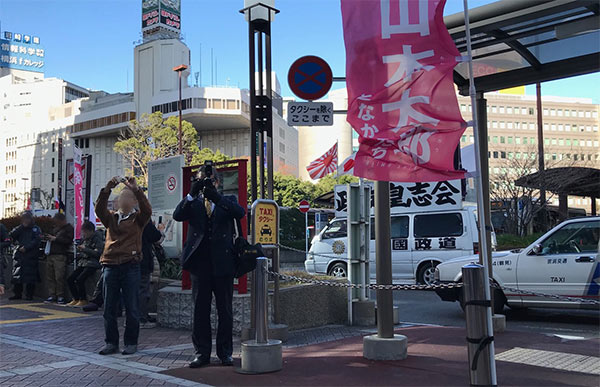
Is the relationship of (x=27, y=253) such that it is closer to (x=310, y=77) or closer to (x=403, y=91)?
(x=310, y=77)

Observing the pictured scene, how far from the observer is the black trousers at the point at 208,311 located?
18.6 ft

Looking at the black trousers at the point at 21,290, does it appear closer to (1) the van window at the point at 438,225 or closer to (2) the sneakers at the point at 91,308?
(2) the sneakers at the point at 91,308

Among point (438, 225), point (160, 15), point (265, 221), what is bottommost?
point (265, 221)

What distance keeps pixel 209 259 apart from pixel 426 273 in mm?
10406

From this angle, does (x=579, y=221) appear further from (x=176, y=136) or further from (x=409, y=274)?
(x=176, y=136)

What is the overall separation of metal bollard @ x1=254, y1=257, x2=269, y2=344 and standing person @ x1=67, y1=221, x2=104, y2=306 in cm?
606

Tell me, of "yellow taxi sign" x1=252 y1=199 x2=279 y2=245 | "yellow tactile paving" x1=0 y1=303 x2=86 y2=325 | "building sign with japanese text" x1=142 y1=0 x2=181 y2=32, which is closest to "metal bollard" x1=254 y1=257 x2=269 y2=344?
"yellow taxi sign" x1=252 y1=199 x2=279 y2=245

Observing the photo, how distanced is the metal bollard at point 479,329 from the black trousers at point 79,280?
28.0 feet

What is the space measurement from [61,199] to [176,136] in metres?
31.2

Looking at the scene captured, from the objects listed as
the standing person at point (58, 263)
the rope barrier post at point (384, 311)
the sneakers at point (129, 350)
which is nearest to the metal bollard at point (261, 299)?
the rope barrier post at point (384, 311)

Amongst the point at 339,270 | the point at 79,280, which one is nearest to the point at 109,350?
the point at 79,280

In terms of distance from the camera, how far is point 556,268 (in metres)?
9.13

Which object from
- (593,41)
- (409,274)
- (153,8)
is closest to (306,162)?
(153,8)

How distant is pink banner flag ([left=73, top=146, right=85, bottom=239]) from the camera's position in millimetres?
12414
